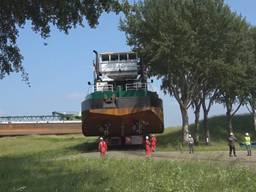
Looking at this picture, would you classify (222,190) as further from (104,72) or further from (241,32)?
(241,32)

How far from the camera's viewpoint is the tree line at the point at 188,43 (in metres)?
50.1

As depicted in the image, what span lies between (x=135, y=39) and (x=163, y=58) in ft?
11.0

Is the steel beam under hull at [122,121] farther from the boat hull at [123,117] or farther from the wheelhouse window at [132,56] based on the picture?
the wheelhouse window at [132,56]

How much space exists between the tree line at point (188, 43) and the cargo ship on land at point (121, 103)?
4.30 metres

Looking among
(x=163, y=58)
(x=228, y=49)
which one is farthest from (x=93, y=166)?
(x=228, y=49)

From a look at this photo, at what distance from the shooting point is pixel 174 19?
49.8m

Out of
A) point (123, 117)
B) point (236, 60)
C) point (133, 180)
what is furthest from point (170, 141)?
point (133, 180)

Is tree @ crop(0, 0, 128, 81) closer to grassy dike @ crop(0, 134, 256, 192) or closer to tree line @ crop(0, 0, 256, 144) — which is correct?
grassy dike @ crop(0, 134, 256, 192)

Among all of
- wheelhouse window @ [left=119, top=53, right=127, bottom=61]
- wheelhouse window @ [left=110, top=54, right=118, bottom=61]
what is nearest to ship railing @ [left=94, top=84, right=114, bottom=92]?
wheelhouse window @ [left=110, top=54, right=118, bottom=61]

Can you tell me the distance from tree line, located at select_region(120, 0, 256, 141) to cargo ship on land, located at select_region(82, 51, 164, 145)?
14.1 ft

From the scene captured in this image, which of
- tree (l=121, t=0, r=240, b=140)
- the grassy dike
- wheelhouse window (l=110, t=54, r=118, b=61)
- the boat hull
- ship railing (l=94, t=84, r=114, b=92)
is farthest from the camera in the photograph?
tree (l=121, t=0, r=240, b=140)

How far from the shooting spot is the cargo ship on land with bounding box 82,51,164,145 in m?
42.8

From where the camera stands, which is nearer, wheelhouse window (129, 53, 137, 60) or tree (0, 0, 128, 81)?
tree (0, 0, 128, 81)

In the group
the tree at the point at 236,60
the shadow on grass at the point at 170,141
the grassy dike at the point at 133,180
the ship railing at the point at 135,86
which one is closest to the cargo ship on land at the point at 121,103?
the ship railing at the point at 135,86
